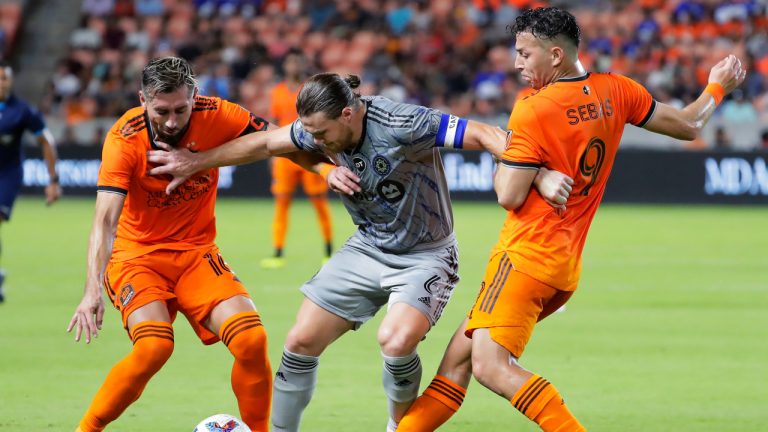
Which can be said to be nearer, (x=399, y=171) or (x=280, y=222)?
(x=399, y=171)

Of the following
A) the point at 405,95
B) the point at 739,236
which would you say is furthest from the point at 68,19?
the point at 739,236

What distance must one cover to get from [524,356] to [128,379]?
3527 millimetres

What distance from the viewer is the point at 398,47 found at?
24.8 meters

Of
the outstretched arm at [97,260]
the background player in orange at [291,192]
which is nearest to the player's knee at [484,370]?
the outstretched arm at [97,260]

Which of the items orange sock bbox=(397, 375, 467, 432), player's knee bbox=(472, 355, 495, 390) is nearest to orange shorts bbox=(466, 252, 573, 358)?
player's knee bbox=(472, 355, 495, 390)

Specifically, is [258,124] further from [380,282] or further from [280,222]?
[280,222]

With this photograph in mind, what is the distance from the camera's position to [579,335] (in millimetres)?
9352

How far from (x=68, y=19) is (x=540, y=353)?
21.2 m

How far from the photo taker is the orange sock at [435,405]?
5438 millimetres

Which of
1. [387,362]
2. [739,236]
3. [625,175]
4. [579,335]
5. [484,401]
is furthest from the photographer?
[625,175]

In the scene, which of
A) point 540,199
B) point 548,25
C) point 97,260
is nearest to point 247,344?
point 97,260

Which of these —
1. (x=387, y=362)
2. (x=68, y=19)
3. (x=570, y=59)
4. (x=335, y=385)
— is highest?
(x=570, y=59)

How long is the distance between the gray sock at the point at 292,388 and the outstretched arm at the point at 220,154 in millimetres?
1013

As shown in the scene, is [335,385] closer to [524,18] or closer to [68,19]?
[524,18]
